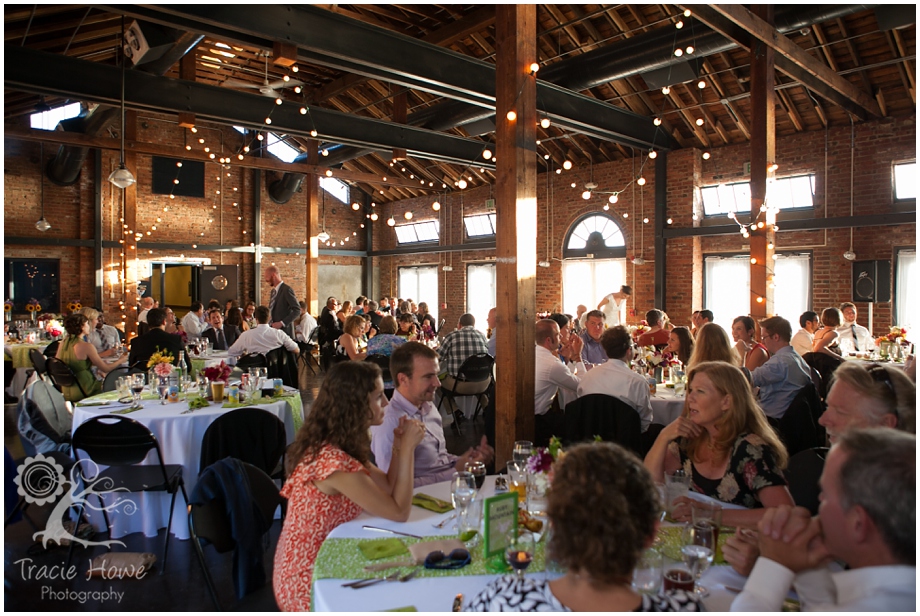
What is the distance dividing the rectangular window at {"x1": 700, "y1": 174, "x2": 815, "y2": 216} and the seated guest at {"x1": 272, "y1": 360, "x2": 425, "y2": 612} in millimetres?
9300

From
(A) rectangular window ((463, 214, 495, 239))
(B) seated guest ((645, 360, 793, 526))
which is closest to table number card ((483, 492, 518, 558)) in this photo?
(B) seated guest ((645, 360, 793, 526))

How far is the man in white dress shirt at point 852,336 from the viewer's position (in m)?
7.88

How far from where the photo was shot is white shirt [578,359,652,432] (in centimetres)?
407

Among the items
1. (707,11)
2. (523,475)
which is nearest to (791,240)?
(707,11)

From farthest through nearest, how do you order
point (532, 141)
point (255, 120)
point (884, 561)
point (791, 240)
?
point (791, 240), point (255, 120), point (532, 141), point (884, 561)

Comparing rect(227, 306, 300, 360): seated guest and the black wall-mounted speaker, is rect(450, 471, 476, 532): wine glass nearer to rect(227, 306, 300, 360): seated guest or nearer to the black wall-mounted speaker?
rect(227, 306, 300, 360): seated guest

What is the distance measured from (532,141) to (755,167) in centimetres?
434

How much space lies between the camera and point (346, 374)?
2.34m

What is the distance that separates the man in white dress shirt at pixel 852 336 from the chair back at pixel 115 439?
818 centimetres

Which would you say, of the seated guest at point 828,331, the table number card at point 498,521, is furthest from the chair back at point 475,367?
the table number card at point 498,521

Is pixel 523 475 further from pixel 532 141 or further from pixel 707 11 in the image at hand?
pixel 707 11

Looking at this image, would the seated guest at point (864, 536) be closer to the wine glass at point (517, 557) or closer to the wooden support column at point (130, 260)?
the wine glass at point (517, 557)

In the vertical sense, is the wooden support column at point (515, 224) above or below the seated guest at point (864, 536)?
above

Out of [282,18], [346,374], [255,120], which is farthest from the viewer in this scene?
[255,120]
